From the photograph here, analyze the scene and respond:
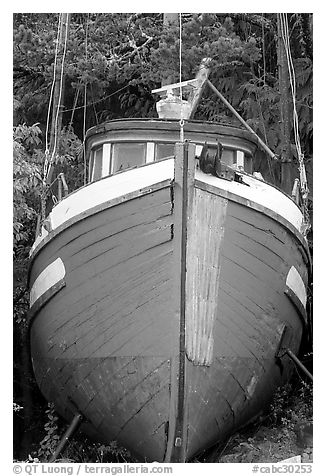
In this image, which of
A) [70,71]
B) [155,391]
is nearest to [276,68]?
[70,71]

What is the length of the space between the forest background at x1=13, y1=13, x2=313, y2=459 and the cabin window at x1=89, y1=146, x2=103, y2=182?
1.09 m

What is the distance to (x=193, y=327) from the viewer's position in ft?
19.8

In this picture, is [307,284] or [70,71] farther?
[70,71]

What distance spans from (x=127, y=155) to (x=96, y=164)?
525mm

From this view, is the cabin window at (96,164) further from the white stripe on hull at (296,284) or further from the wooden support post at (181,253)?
the white stripe on hull at (296,284)

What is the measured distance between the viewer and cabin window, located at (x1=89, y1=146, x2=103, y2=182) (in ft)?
25.6

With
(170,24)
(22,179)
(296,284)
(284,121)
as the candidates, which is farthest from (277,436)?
(170,24)

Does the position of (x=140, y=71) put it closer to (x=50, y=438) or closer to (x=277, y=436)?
(x=50, y=438)

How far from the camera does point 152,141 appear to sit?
24.4ft

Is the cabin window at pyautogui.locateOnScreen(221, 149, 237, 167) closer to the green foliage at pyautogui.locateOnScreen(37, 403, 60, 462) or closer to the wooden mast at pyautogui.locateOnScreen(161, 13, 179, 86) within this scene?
the wooden mast at pyautogui.locateOnScreen(161, 13, 179, 86)

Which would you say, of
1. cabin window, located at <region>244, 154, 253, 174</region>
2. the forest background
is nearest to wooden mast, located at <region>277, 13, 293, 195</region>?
the forest background
